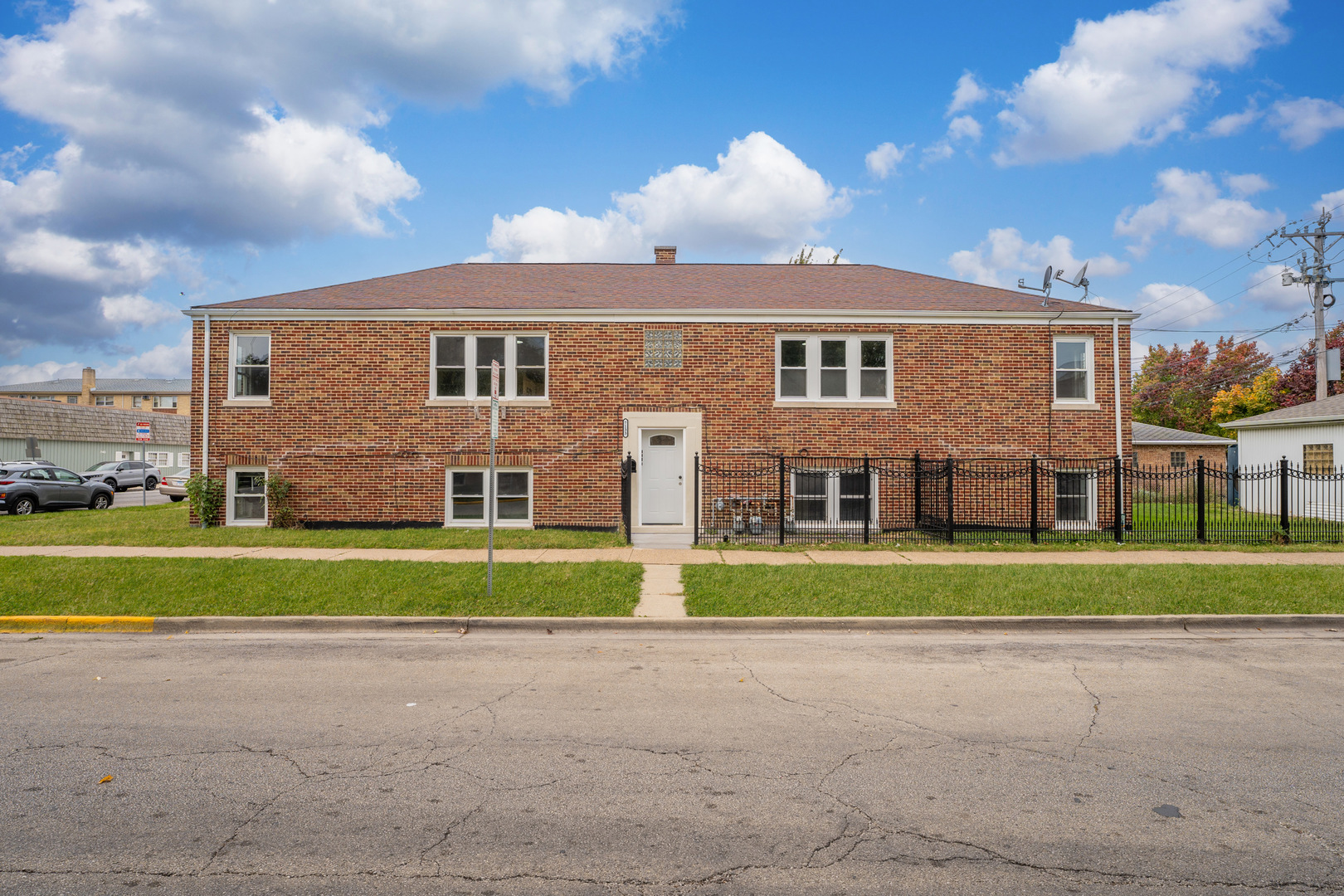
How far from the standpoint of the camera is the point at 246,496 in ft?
54.5

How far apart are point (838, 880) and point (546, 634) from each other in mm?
5417

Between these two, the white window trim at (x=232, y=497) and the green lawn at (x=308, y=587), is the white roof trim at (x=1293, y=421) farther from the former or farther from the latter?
the white window trim at (x=232, y=497)

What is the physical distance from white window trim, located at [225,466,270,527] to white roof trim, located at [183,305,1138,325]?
317 centimetres

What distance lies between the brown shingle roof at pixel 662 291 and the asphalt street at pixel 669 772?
1044 centimetres

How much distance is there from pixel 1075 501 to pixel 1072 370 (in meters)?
2.81

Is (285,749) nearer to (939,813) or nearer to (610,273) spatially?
(939,813)

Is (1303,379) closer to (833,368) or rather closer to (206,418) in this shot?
(833,368)

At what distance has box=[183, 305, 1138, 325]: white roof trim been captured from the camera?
16.3 meters

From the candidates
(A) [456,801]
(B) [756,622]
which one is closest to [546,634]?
(B) [756,622]

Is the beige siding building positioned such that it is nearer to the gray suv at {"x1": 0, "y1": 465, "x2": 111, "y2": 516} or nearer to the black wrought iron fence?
the gray suv at {"x1": 0, "y1": 465, "x2": 111, "y2": 516}

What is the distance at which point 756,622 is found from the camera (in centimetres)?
865

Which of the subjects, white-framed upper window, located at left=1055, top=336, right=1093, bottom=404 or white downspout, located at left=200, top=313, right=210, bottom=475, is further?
white-framed upper window, located at left=1055, top=336, right=1093, bottom=404

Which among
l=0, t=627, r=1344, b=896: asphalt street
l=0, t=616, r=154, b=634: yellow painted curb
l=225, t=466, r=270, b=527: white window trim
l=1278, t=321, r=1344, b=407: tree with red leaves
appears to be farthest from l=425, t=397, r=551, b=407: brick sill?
l=1278, t=321, r=1344, b=407: tree with red leaves

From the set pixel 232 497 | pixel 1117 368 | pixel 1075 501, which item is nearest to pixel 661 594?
pixel 1075 501
